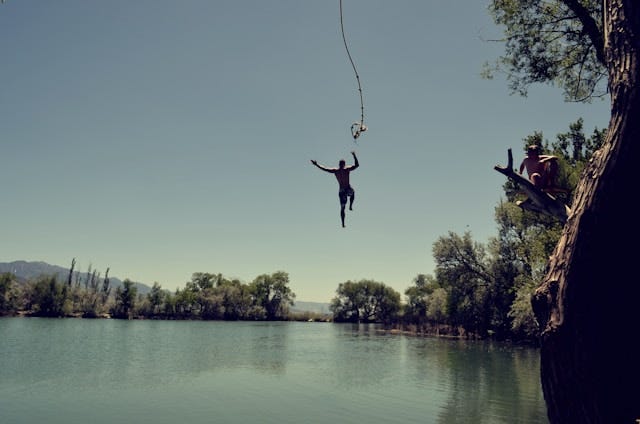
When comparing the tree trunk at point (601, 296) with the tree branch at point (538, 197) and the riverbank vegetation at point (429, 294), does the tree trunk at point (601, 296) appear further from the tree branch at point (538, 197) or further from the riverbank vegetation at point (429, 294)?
the riverbank vegetation at point (429, 294)

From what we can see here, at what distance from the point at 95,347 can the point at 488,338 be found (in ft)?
A: 166

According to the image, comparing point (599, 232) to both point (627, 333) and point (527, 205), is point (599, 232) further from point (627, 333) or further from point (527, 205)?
point (527, 205)

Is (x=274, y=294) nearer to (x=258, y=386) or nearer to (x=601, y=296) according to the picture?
(x=258, y=386)

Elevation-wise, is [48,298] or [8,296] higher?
[8,296]

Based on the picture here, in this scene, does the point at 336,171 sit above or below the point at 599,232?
above

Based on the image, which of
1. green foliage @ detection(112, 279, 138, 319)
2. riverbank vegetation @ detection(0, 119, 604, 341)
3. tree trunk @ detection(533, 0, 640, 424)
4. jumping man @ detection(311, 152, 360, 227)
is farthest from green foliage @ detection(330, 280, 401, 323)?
tree trunk @ detection(533, 0, 640, 424)

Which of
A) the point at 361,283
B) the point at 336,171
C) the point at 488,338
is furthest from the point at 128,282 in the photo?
the point at 336,171

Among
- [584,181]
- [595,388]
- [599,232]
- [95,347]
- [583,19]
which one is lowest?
[95,347]

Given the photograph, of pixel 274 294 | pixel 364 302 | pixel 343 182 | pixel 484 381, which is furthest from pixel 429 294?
pixel 343 182

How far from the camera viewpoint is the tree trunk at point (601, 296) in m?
3.82

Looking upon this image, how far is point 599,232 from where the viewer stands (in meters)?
4.06

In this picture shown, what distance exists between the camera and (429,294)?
10781 centimetres

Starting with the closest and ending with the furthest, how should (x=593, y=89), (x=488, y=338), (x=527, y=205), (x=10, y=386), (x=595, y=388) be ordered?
(x=595, y=388), (x=527, y=205), (x=593, y=89), (x=10, y=386), (x=488, y=338)

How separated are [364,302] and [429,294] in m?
30.0
